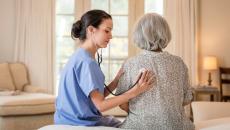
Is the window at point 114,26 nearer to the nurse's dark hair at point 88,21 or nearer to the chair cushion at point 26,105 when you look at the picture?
the chair cushion at point 26,105

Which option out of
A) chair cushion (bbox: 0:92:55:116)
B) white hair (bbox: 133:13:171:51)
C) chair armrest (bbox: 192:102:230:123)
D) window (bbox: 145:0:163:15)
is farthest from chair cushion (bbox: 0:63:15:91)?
white hair (bbox: 133:13:171:51)

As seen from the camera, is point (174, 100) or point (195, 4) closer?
point (174, 100)

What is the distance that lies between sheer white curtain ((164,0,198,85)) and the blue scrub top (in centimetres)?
419

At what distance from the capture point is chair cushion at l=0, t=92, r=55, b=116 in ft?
13.1

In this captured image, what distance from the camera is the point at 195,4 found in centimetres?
580

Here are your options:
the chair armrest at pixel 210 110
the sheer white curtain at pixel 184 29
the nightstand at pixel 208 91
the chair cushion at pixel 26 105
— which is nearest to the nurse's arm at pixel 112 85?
the chair armrest at pixel 210 110

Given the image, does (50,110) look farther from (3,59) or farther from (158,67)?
(158,67)

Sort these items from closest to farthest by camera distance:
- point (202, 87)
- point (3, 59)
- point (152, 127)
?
point (152, 127) → point (202, 87) → point (3, 59)

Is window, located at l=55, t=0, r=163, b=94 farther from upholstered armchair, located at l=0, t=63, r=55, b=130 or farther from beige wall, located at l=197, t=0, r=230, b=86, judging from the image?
upholstered armchair, located at l=0, t=63, r=55, b=130

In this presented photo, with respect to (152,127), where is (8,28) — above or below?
above

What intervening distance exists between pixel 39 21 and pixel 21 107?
2.07 meters

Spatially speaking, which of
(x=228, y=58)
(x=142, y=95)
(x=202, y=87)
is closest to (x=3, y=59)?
(x=202, y=87)

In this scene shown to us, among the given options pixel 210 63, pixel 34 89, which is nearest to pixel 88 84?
pixel 34 89

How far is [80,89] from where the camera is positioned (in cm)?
175
